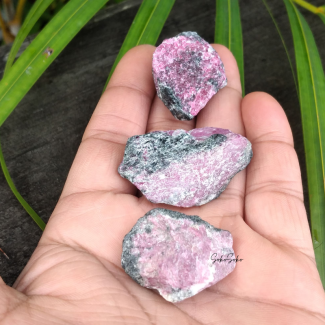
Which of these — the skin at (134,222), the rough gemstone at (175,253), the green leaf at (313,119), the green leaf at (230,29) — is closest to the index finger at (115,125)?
the skin at (134,222)

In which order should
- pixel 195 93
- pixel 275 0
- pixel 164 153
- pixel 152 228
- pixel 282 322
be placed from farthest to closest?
1. pixel 275 0
2. pixel 195 93
3. pixel 164 153
4. pixel 152 228
5. pixel 282 322

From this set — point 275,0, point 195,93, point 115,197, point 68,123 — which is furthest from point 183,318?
point 275,0

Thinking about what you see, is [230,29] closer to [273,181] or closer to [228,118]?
[228,118]

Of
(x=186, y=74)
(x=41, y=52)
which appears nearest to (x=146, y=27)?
(x=186, y=74)

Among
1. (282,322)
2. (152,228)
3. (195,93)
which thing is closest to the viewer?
(282,322)

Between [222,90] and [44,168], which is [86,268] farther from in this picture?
[222,90]
